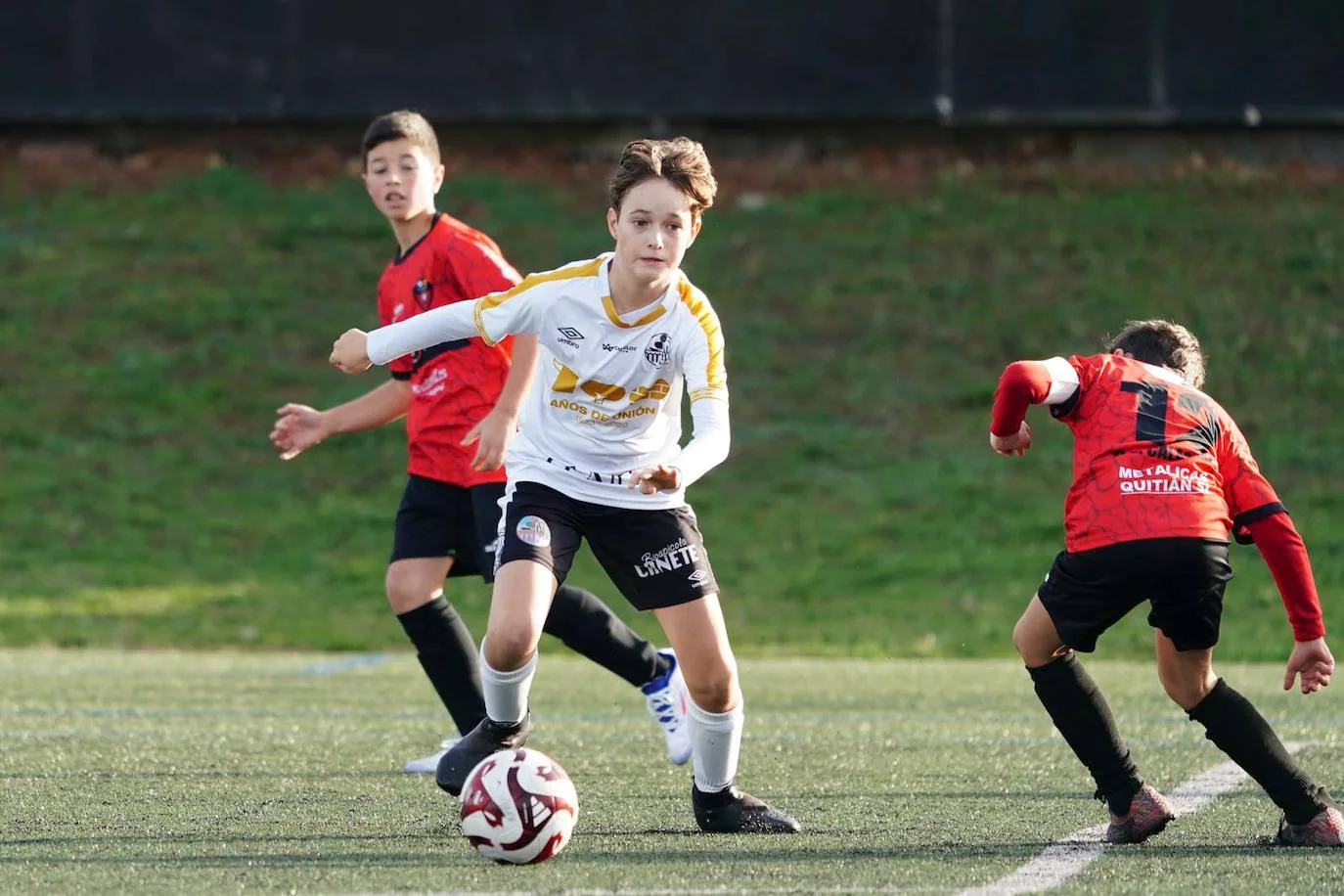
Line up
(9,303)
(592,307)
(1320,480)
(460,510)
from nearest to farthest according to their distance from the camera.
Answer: (592,307), (460,510), (1320,480), (9,303)

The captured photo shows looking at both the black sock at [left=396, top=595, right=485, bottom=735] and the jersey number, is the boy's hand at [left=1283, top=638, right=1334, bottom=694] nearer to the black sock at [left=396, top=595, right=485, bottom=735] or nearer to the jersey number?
the jersey number

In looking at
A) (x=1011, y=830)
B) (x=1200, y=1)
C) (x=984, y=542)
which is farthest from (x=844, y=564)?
(x=1011, y=830)

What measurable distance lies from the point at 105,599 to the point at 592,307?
396 inches

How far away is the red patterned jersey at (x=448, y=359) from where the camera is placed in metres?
5.88

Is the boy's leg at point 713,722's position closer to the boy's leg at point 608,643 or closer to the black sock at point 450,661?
the boy's leg at point 608,643

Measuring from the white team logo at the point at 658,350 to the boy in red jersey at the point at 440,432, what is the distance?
1051mm

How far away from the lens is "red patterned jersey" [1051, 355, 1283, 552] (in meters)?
4.45

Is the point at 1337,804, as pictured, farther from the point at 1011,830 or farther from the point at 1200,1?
the point at 1200,1

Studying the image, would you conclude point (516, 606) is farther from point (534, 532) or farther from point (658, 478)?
point (658, 478)

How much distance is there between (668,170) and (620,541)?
0.93 meters

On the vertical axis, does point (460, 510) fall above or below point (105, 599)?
above

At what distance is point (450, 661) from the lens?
5.85 metres

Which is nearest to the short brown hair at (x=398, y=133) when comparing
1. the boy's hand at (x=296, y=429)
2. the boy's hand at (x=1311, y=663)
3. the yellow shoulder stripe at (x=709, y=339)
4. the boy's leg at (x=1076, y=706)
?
the boy's hand at (x=296, y=429)

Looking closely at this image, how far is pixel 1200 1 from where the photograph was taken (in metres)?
18.8
